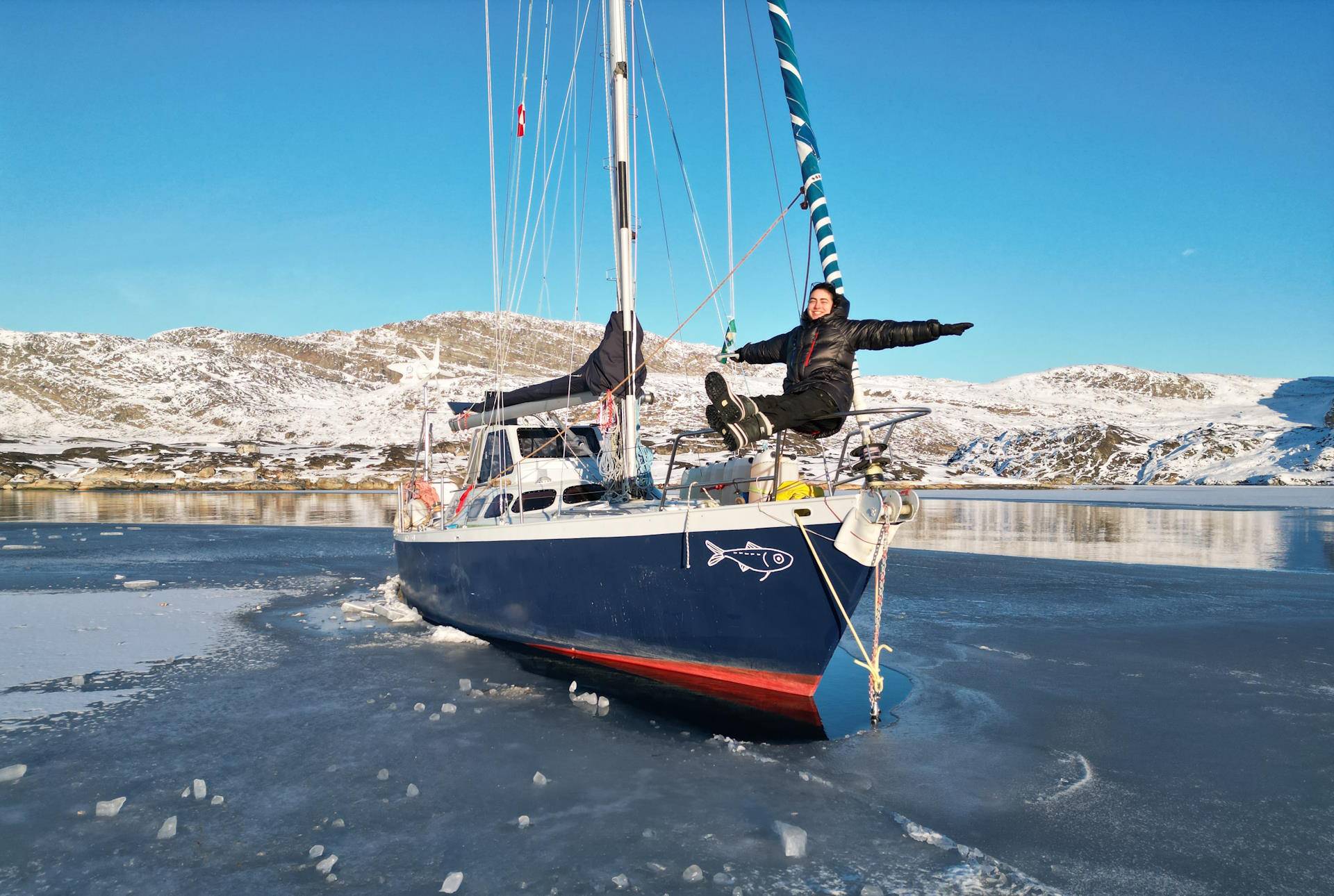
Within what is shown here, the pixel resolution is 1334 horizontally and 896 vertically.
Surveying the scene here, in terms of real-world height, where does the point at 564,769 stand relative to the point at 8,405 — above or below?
below

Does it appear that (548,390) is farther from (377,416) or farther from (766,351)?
(377,416)

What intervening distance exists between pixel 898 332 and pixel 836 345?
0.58 meters

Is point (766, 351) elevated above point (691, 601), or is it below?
above

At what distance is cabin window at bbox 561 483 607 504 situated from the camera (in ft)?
34.5

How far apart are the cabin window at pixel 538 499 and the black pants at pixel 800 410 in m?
4.18

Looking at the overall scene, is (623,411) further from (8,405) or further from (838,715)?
(8,405)

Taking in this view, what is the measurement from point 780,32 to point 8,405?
99961mm

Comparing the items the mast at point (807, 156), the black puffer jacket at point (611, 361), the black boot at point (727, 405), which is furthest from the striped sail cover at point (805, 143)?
the black puffer jacket at point (611, 361)

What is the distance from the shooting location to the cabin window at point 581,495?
10.5m

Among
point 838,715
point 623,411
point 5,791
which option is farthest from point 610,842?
point 623,411

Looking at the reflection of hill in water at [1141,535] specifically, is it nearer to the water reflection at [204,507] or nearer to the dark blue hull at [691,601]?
the dark blue hull at [691,601]

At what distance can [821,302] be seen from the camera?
7223 millimetres

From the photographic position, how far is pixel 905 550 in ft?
67.6

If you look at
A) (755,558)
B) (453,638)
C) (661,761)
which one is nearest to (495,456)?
(453,638)
